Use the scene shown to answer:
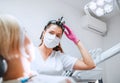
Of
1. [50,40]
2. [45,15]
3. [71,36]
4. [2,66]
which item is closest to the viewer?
[2,66]

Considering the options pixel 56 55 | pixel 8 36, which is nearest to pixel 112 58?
pixel 56 55

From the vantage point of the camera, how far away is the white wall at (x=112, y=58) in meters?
2.21

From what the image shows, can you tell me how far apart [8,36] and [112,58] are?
6.72ft

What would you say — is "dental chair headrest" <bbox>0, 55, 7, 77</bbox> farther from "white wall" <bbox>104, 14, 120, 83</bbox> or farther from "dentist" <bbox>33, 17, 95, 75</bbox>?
"white wall" <bbox>104, 14, 120, 83</bbox>

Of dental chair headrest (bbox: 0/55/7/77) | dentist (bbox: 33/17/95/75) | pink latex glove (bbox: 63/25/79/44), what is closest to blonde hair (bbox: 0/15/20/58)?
dental chair headrest (bbox: 0/55/7/77)

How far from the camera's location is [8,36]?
16.0 inches

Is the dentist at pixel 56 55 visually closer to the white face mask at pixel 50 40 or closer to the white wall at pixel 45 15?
the white face mask at pixel 50 40

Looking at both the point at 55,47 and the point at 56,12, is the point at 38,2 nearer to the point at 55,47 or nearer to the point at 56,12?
the point at 56,12

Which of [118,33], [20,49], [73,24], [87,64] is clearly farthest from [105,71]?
[20,49]

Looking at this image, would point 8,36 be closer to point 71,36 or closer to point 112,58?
point 71,36

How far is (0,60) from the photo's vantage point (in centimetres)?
41

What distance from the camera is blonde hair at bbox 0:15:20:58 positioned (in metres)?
0.41

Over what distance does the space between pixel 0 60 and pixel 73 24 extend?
1780mm

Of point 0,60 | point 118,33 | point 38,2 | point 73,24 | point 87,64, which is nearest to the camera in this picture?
point 0,60
